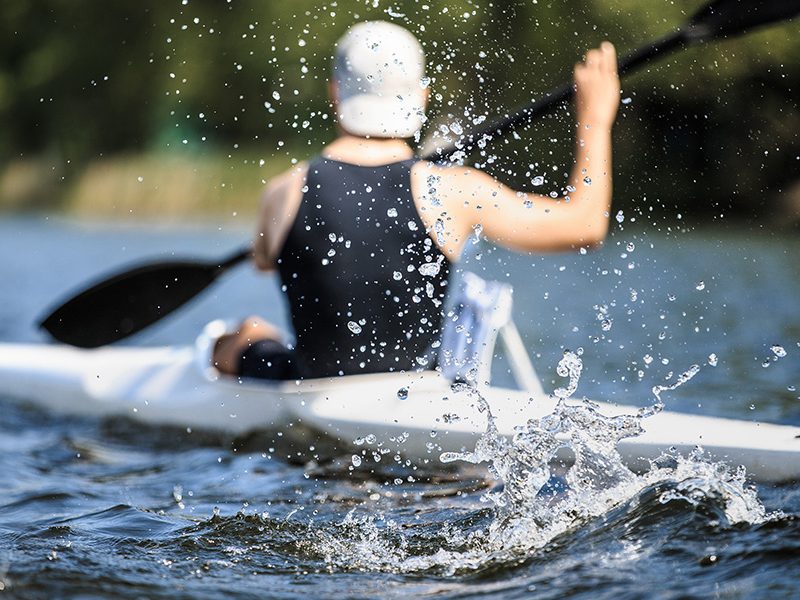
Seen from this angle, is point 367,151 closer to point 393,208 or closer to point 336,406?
point 393,208

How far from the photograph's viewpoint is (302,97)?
423 inches

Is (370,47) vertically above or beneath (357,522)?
above

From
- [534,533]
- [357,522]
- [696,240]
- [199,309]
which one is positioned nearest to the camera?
[534,533]

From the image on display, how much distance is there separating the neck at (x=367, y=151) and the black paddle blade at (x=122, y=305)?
5.34 ft

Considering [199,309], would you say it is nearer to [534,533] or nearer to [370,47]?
[370,47]

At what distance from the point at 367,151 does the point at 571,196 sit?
63 cm

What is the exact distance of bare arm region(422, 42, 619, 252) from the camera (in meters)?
3.59

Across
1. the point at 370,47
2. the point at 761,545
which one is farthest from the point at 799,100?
the point at 761,545

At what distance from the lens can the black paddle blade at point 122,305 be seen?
5262 millimetres

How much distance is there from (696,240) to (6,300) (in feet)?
22.2

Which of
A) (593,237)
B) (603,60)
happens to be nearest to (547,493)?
(593,237)

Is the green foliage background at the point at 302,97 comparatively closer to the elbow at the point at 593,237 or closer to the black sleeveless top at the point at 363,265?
the elbow at the point at 593,237

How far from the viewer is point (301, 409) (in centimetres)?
426

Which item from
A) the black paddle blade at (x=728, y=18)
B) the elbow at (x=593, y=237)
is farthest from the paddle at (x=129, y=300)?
the black paddle blade at (x=728, y=18)
